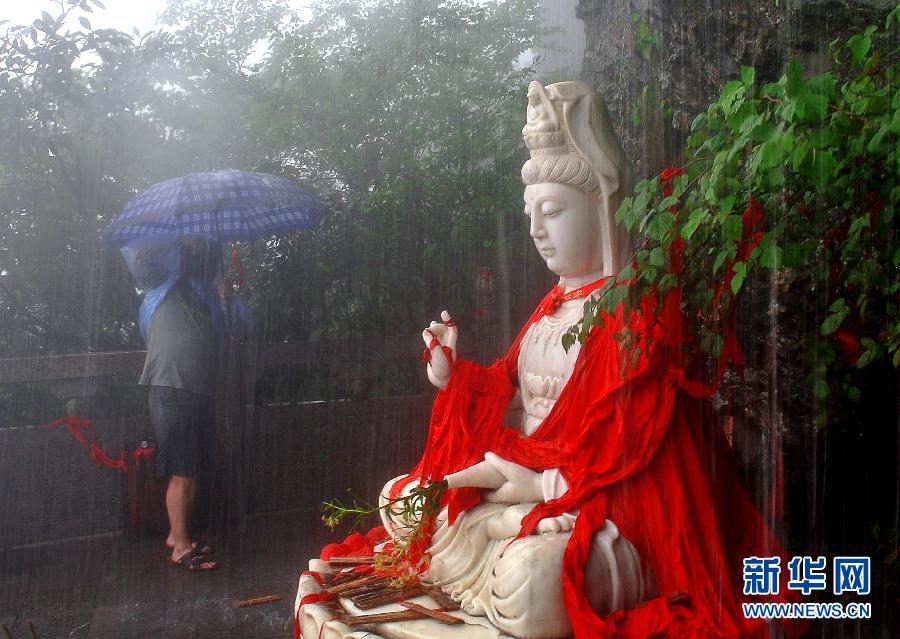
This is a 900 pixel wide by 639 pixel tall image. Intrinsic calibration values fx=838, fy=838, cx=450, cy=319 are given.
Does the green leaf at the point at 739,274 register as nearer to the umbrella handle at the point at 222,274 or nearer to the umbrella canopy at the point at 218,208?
the umbrella canopy at the point at 218,208

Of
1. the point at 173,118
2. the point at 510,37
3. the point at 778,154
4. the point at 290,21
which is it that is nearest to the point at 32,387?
the point at 173,118

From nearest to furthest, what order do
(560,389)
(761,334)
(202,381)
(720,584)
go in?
(720,584) < (560,389) < (761,334) < (202,381)

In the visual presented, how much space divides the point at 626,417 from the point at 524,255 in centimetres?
262

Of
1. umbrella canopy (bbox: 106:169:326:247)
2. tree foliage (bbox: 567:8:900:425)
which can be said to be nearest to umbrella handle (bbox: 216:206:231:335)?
umbrella canopy (bbox: 106:169:326:247)

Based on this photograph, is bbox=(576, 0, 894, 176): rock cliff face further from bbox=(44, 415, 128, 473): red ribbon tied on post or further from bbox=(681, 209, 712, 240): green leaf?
bbox=(44, 415, 128, 473): red ribbon tied on post

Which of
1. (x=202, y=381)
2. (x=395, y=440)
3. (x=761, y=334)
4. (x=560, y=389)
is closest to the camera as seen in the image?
(x=560, y=389)

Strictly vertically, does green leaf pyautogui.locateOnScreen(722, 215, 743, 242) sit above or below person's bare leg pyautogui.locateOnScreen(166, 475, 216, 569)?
above

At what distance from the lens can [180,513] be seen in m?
4.66

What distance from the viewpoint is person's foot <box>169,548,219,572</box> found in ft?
15.2

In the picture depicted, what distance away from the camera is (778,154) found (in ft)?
5.57

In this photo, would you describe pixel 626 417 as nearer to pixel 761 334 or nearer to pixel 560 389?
pixel 560 389

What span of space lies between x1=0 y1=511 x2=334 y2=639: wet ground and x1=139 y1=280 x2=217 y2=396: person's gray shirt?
3.28 feet

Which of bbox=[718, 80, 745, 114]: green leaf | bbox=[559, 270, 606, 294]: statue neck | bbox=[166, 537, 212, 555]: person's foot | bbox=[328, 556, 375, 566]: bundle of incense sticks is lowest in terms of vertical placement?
bbox=[166, 537, 212, 555]: person's foot

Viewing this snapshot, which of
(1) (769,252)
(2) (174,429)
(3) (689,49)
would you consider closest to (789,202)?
(1) (769,252)
